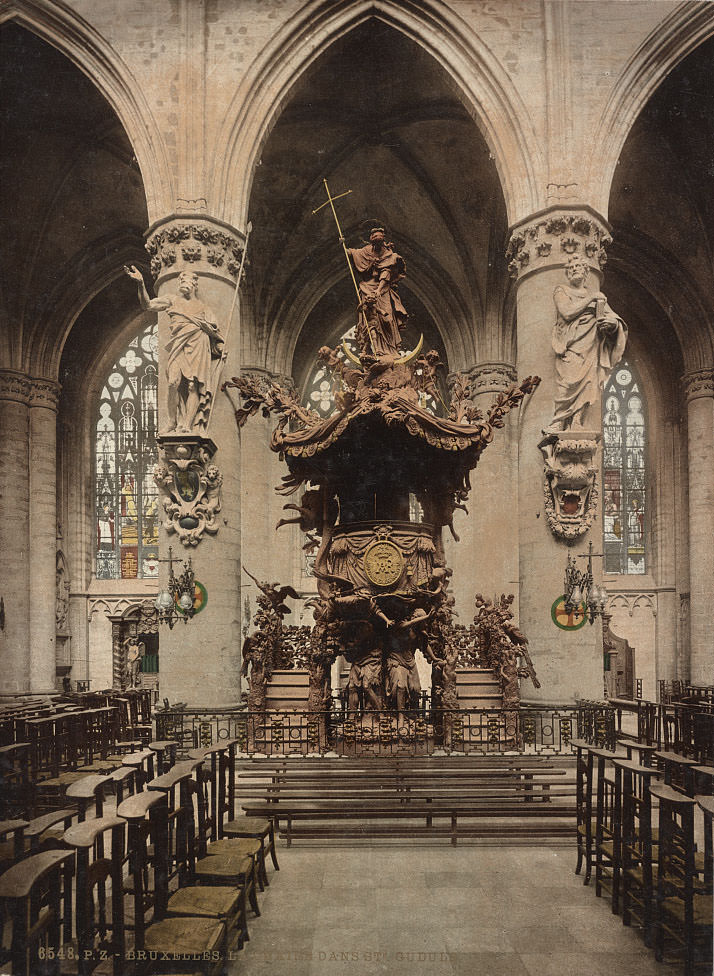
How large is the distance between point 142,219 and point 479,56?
34.6ft

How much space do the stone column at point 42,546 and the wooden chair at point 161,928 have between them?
18.1m

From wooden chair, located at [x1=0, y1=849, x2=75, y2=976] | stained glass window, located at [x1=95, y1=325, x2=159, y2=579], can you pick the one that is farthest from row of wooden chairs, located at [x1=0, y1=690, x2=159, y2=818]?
stained glass window, located at [x1=95, y1=325, x2=159, y2=579]

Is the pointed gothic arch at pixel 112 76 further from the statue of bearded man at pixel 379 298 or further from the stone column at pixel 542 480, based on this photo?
the stone column at pixel 542 480

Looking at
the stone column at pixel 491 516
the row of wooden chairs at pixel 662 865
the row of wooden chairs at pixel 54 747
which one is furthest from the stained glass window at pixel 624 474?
the row of wooden chairs at pixel 662 865

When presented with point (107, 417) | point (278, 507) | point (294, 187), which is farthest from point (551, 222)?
point (107, 417)

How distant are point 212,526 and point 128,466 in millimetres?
12599

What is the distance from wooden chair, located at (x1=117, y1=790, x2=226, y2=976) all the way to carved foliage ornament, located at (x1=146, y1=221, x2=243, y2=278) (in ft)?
38.7

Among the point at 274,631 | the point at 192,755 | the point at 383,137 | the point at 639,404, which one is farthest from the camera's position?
the point at 639,404

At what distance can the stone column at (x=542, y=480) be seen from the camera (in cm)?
1495

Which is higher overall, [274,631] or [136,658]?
[274,631]

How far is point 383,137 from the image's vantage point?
73.5 ft

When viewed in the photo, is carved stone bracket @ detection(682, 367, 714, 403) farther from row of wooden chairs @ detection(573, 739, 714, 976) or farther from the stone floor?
row of wooden chairs @ detection(573, 739, 714, 976)

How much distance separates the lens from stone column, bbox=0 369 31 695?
21.5m

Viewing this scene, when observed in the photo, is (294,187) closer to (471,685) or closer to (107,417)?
(107,417)
